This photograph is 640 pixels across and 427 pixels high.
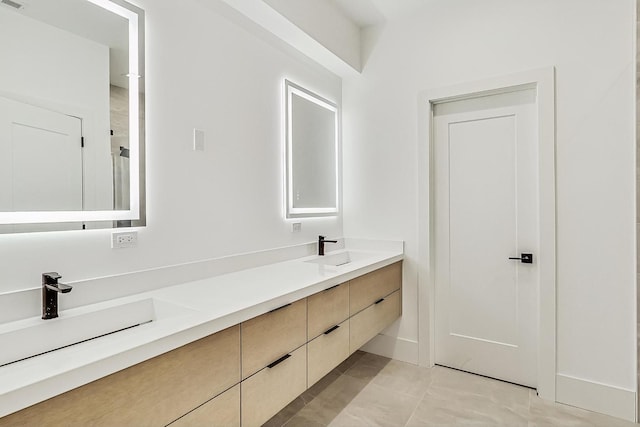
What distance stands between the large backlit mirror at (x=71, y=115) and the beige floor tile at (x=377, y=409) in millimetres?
1622

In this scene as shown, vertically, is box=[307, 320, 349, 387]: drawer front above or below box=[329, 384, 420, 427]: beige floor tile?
above

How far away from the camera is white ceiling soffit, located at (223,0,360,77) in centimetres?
212

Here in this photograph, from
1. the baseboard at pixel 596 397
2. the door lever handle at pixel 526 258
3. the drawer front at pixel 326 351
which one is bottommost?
the baseboard at pixel 596 397

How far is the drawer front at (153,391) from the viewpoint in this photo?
0.89 metres

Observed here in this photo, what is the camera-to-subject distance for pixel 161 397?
1.11 m

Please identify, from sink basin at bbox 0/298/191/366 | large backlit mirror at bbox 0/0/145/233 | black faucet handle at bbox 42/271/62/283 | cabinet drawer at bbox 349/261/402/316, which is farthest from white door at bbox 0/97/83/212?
cabinet drawer at bbox 349/261/402/316

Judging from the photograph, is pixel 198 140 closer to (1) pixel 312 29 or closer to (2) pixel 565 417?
(1) pixel 312 29

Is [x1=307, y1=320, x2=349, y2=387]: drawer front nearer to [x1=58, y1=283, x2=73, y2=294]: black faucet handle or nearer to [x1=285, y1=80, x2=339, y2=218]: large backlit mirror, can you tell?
[x1=285, y1=80, x2=339, y2=218]: large backlit mirror

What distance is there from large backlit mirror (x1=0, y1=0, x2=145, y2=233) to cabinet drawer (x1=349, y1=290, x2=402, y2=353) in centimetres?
138

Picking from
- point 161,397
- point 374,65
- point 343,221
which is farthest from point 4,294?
point 374,65

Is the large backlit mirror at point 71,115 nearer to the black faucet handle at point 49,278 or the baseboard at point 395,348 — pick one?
the black faucet handle at point 49,278

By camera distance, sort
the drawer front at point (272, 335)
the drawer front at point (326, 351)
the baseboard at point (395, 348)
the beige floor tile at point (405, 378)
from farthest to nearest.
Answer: the baseboard at point (395, 348)
the beige floor tile at point (405, 378)
the drawer front at point (326, 351)
the drawer front at point (272, 335)

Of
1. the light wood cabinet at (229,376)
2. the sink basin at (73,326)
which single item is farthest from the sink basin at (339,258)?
the sink basin at (73,326)

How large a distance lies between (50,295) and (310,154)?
77.6 inches
